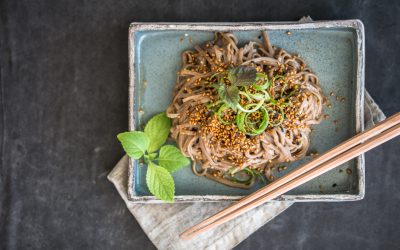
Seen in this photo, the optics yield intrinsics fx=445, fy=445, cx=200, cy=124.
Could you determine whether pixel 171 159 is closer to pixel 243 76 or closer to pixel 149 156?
pixel 149 156

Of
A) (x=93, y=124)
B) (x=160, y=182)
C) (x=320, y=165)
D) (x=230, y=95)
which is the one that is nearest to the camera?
(x=230, y=95)

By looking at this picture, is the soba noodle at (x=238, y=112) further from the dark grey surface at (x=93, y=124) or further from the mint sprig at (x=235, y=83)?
the dark grey surface at (x=93, y=124)

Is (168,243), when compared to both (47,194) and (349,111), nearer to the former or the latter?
(47,194)

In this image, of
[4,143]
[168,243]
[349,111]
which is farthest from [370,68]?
[4,143]

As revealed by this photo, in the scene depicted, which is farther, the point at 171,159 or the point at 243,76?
the point at 171,159

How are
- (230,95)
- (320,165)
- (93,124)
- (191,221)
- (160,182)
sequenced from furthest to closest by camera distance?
(93,124)
(191,221)
(160,182)
(320,165)
(230,95)

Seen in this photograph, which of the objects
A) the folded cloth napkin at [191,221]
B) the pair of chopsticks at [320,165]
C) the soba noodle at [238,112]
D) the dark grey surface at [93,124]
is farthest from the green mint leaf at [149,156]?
the pair of chopsticks at [320,165]

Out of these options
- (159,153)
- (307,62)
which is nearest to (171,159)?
(159,153)
